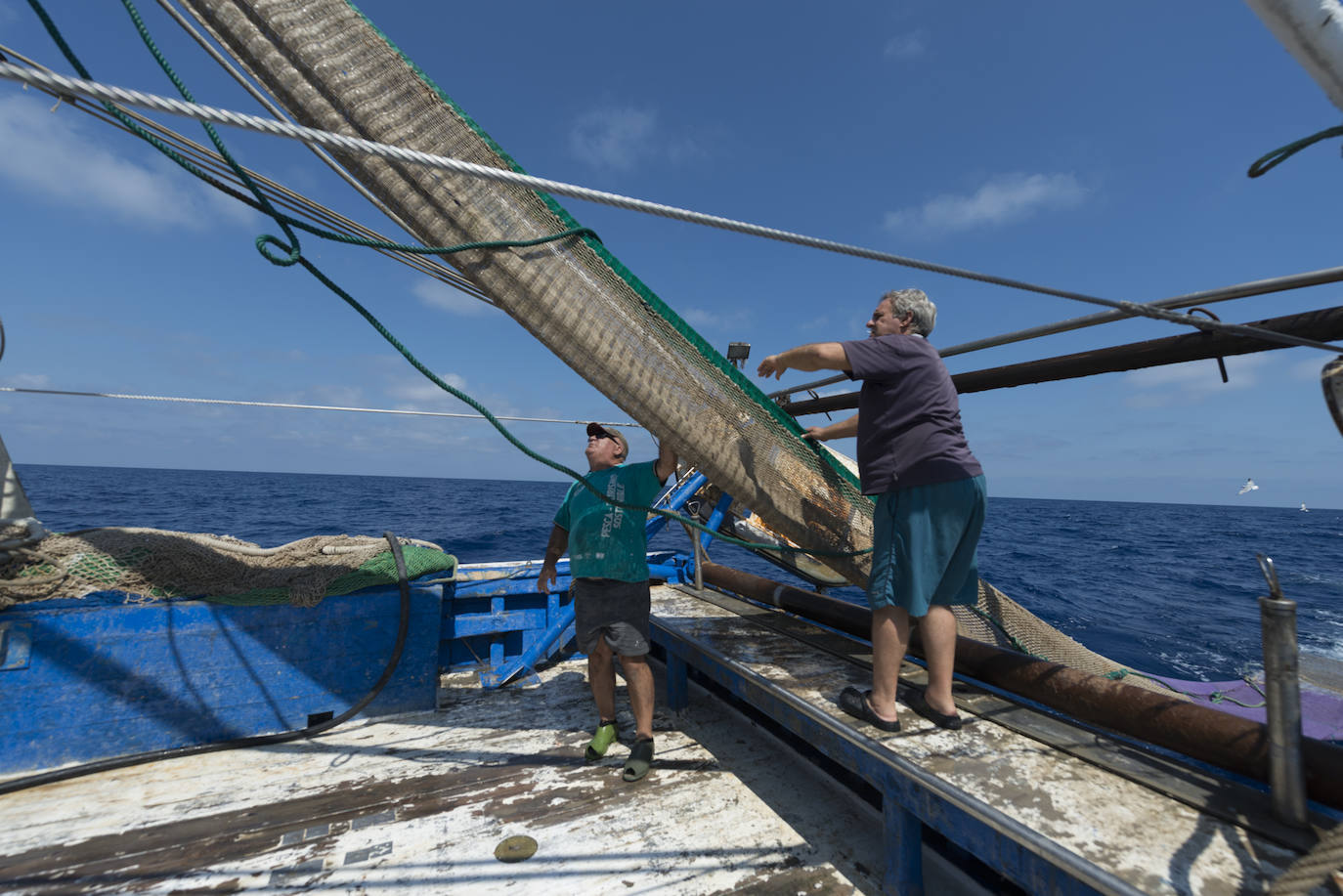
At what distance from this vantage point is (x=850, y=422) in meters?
2.85

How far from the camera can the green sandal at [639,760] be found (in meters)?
2.71

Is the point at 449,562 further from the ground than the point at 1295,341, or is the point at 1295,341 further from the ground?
the point at 1295,341

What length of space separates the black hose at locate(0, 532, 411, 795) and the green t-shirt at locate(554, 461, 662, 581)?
1.30 m

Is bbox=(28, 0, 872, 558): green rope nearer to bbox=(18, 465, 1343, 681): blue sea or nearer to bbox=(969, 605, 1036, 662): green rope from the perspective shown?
bbox=(969, 605, 1036, 662): green rope

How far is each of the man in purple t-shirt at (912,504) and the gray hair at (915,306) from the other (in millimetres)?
153

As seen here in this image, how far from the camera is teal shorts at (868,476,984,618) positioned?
2221mm

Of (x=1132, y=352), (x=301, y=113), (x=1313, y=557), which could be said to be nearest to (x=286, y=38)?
(x=301, y=113)

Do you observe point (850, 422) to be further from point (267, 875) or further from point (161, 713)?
point (161, 713)

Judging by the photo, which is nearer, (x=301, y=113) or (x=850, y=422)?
(x=301, y=113)

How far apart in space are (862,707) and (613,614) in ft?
4.27

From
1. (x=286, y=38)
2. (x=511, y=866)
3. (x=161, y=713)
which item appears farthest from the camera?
(x=161, y=713)

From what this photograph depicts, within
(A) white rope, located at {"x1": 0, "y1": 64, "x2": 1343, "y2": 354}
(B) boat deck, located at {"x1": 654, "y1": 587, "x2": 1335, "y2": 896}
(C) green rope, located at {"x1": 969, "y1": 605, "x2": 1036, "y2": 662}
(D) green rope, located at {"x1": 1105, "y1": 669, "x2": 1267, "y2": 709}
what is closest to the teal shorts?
(B) boat deck, located at {"x1": 654, "y1": 587, "x2": 1335, "y2": 896}

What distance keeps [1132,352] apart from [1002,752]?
155 centimetres

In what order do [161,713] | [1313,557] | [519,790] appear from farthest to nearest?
[1313,557], [161,713], [519,790]
